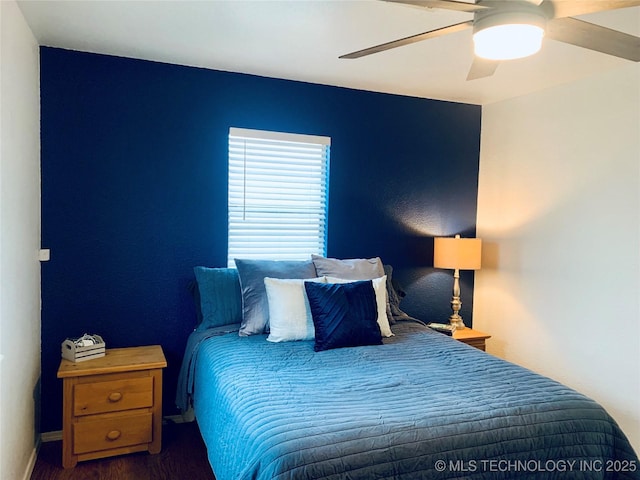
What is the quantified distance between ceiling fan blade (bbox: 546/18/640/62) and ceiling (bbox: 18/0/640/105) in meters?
0.52

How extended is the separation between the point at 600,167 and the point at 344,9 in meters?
2.03

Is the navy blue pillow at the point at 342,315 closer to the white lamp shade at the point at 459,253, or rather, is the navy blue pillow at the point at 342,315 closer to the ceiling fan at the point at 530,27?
the white lamp shade at the point at 459,253

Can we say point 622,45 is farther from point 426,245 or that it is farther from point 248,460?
point 426,245

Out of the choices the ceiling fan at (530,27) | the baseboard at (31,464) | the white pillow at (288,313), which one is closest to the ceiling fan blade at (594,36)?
the ceiling fan at (530,27)

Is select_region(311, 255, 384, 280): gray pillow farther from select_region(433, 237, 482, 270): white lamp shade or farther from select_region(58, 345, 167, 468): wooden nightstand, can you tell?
select_region(58, 345, 167, 468): wooden nightstand

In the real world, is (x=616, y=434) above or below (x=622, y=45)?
below

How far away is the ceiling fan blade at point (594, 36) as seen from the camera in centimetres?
170

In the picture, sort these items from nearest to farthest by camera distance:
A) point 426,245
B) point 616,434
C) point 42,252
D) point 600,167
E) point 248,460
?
point 248,460 → point 616,434 → point 42,252 → point 600,167 → point 426,245

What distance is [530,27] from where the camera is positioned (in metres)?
1.62

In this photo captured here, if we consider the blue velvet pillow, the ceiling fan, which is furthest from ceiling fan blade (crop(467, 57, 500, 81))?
the blue velvet pillow

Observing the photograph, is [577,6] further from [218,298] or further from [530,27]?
[218,298]

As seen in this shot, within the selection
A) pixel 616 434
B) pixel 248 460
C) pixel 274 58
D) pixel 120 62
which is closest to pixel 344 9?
pixel 274 58

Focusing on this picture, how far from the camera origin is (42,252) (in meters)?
2.82

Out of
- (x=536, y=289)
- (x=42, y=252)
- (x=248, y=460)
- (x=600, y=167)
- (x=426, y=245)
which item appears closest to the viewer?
(x=248, y=460)
